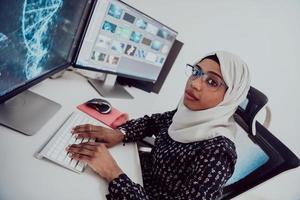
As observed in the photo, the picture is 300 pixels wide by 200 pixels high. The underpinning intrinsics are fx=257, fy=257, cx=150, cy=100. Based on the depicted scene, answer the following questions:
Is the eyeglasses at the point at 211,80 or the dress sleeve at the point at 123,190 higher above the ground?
the eyeglasses at the point at 211,80

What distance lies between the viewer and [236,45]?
1.79 meters

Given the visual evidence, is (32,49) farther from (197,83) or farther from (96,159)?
(197,83)

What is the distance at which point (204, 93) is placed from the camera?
909 mm

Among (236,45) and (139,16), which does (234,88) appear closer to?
(139,16)

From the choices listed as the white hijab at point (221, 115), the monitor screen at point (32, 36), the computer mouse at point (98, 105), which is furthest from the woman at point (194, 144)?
the monitor screen at point (32, 36)

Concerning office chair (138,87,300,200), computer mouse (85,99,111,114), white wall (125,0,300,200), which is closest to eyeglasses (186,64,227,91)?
office chair (138,87,300,200)

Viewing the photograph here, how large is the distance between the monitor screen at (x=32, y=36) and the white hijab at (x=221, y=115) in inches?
20.1

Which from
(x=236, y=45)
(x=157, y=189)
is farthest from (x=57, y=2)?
(x=236, y=45)

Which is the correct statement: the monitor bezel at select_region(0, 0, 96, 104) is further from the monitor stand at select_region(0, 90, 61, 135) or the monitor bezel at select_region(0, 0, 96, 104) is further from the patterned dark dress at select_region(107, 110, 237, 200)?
the patterned dark dress at select_region(107, 110, 237, 200)

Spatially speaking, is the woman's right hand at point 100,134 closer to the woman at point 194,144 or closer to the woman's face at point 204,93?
the woman at point 194,144

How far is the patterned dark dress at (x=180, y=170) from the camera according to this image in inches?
27.5

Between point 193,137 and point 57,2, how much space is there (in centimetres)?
59

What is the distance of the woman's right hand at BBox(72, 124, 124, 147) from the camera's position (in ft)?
2.73

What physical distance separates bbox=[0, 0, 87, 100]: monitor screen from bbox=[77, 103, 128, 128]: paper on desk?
0.20 m
